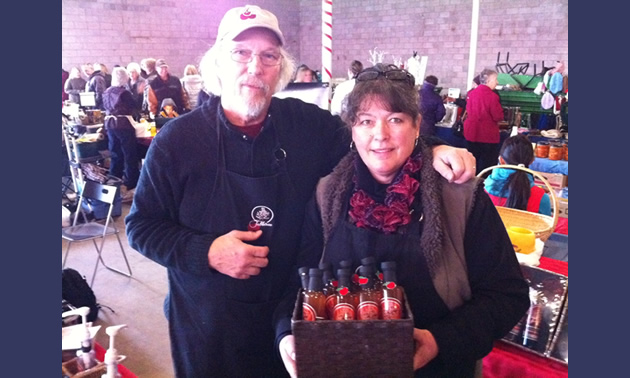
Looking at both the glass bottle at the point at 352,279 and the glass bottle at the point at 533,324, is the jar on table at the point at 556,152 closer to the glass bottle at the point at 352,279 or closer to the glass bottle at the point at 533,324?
the glass bottle at the point at 533,324

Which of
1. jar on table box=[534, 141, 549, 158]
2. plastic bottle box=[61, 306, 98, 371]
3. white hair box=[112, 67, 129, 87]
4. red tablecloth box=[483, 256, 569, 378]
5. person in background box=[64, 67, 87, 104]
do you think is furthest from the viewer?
person in background box=[64, 67, 87, 104]

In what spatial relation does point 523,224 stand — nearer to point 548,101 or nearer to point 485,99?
point 485,99

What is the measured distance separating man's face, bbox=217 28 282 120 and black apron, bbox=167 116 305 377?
11 cm

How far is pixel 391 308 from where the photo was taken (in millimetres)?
1210

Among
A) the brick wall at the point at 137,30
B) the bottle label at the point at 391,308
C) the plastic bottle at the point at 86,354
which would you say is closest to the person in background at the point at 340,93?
the bottle label at the point at 391,308

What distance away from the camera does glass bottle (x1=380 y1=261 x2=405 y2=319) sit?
1.21m

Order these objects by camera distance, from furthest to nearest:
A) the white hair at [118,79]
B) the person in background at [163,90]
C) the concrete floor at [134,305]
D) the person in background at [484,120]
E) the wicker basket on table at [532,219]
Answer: the person in background at [163,90]
the white hair at [118,79]
the person in background at [484,120]
the concrete floor at [134,305]
the wicker basket on table at [532,219]

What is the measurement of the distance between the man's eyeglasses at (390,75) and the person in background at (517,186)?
6.60 ft

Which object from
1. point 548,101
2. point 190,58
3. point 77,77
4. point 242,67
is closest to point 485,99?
point 548,101

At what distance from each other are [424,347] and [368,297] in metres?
0.23

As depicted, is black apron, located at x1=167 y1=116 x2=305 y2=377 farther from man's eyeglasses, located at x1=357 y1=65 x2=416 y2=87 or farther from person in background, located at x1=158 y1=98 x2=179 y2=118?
person in background, located at x1=158 y1=98 x2=179 y2=118

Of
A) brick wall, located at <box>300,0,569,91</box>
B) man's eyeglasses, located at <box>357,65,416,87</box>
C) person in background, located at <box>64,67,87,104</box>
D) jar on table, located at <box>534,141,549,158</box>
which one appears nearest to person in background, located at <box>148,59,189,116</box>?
person in background, located at <box>64,67,87,104</box>

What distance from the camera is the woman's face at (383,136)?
4.66 feet

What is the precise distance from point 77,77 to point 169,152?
9457mm
